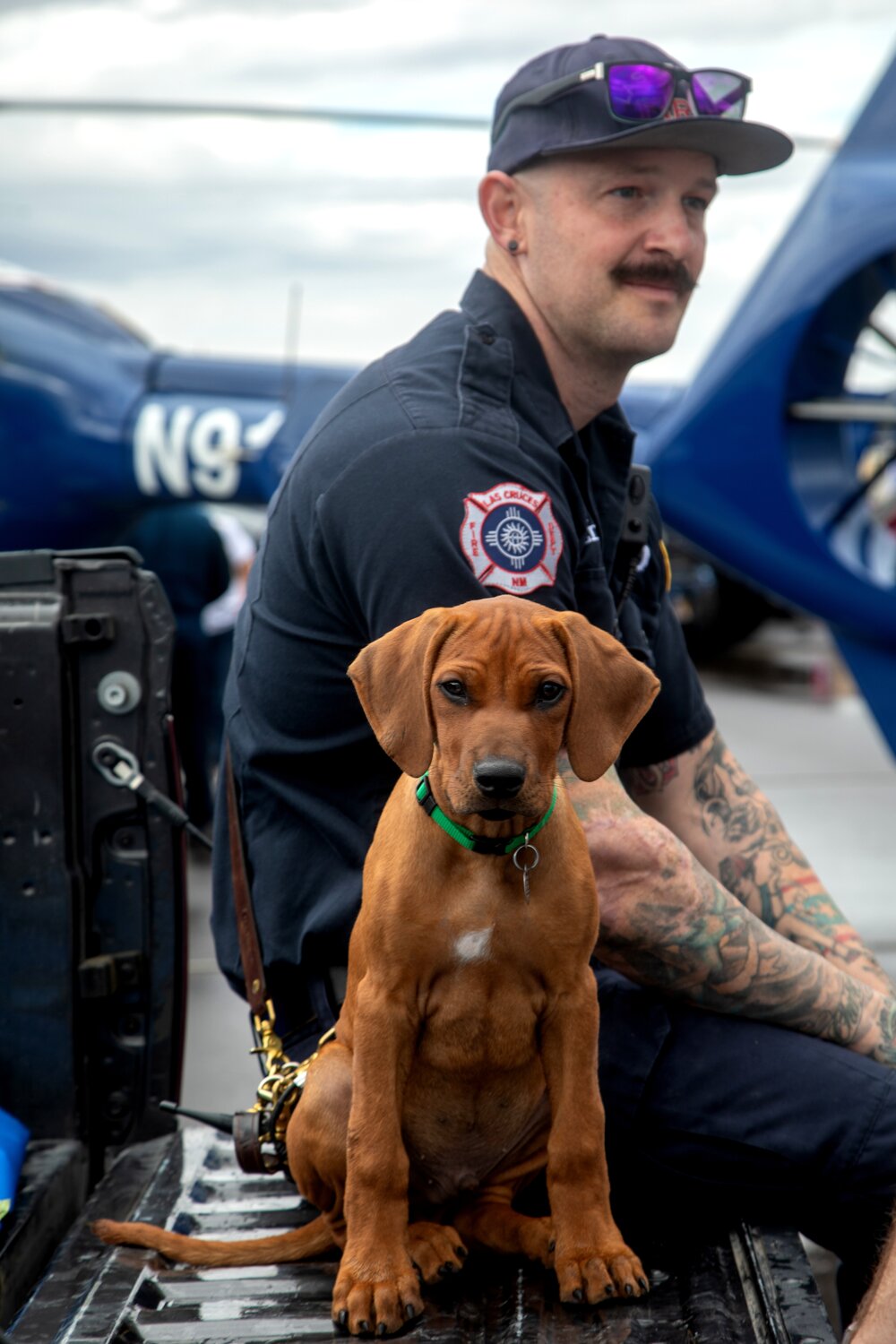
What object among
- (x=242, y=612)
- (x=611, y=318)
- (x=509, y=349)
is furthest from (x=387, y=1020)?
(x=611, y=318)

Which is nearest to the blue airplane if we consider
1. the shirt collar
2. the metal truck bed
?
the shirt collar

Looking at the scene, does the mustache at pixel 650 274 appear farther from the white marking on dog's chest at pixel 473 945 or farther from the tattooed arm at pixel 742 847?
the white marking on dog's chest at pixel 473 945

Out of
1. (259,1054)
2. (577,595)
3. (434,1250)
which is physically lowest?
(434,1250)

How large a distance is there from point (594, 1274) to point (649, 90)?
5.45 ft

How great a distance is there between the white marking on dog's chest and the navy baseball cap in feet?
4.04

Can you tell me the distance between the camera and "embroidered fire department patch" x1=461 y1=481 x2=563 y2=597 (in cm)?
186

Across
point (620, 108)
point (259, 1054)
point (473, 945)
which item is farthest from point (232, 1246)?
point (620, 108)

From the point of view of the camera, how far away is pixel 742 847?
254cm

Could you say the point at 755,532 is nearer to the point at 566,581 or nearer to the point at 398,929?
the point at 566,581

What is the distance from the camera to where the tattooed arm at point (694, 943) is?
1976mm

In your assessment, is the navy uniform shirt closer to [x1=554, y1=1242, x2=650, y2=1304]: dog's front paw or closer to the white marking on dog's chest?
the white marking on dog's chest

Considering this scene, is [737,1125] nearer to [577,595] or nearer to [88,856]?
[577,595]

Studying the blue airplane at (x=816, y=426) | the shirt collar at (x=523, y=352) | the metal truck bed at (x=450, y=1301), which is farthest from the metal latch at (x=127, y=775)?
the blue airplane at (x=816, y=426)

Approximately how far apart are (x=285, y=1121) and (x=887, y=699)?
12.8 feet
